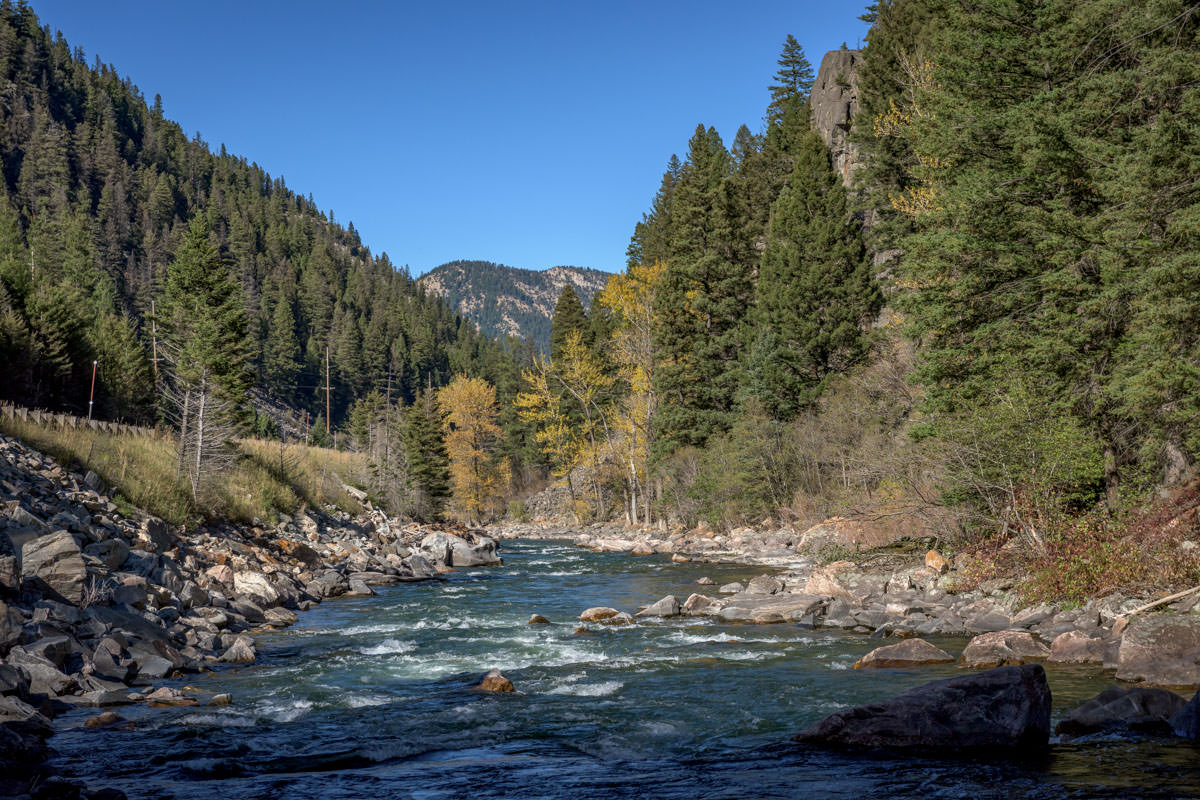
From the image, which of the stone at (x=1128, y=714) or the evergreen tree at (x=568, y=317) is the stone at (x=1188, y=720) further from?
the evergreen tree at (x=568, y=317)

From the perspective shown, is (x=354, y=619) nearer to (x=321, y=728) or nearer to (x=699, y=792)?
(x=321, y=728)

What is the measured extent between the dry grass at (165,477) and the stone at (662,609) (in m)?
11.9

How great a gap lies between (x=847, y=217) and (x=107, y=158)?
14766 cm

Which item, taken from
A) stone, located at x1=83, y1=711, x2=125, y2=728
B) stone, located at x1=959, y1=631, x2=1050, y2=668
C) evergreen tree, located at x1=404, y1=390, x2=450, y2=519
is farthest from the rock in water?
evergreen tree, located at x1=404, y1=390, x2=450, y2=519

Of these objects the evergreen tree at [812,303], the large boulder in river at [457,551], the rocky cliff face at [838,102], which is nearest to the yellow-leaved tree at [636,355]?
the evergreen tree at [812,303]

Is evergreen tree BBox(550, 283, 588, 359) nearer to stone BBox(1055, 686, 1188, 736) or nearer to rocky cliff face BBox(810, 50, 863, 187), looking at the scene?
rocky cliff face BBox(810, 50, 863, 187)

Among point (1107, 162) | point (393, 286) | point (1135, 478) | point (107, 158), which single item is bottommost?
point (1135, 478)

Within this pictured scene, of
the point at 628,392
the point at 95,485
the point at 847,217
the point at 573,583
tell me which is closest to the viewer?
the point at 95,485

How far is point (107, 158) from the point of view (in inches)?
5546

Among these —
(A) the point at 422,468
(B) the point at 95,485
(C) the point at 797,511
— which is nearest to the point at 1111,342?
(C) the point at 797,511

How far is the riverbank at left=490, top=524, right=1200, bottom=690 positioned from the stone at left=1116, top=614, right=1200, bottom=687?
11 mm

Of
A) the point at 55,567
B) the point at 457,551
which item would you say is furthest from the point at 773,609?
the point at 457,551

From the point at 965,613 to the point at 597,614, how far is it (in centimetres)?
706

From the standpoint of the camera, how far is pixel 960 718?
7.66m
